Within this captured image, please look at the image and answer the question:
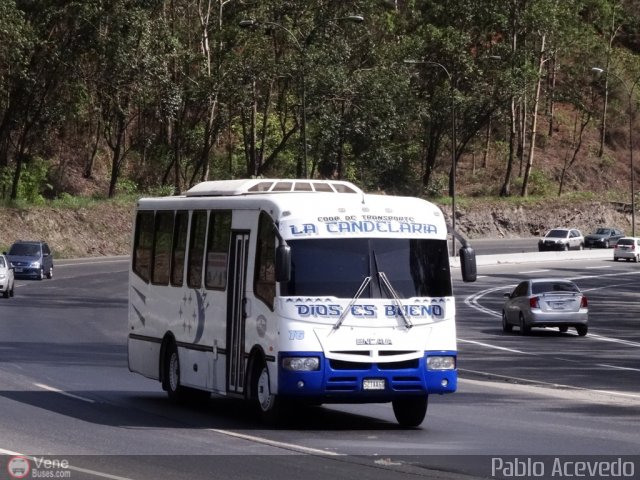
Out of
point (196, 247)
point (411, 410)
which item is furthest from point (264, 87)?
point (411, 410)

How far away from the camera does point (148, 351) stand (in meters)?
18.6

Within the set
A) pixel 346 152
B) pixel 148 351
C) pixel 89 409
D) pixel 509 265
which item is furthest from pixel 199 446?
pixel 346 152

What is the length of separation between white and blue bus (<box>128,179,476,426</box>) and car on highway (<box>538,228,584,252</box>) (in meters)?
69.9

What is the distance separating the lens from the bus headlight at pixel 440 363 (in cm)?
1492

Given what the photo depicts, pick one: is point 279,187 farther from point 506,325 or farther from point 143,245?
point 506,325

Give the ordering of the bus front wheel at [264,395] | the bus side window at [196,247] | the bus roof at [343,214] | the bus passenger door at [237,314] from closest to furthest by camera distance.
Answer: the bus front wheel at [264,395]
the bus roof at [343,214]
the bus passenger door at [237,314]
the bus side window at [196,247]

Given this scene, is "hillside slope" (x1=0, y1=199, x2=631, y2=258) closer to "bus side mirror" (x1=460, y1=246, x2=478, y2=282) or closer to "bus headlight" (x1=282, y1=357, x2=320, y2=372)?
"bus side mirror" (x1=460, y1=246, x2=478, y2=282)

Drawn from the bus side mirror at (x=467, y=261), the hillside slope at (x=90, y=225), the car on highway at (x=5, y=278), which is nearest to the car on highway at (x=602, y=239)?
the hillside slope at (x=90, y=225)

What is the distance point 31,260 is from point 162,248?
39.9 m

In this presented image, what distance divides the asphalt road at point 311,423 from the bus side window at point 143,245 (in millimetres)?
1805

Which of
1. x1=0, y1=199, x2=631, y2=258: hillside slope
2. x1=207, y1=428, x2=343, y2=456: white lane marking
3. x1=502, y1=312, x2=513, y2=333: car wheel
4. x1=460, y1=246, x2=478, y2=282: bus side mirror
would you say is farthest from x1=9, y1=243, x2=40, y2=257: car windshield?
x1=207, y1=428, x2=343, y2=456: white lane marking

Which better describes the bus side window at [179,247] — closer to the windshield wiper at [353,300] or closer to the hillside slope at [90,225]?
the windshield wiper at [353,300]

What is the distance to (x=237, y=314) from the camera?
15711 mm

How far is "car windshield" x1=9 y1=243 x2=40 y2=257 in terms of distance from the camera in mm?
57812
